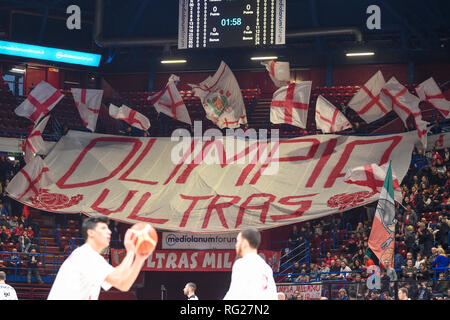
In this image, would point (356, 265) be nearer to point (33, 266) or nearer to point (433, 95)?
point (433, 95)

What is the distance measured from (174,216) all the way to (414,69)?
11751 mm

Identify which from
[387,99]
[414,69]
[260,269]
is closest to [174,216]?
[387,99]

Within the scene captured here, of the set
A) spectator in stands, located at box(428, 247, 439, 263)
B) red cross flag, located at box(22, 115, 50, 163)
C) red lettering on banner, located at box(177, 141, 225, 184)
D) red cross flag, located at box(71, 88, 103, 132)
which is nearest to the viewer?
spectator in stands, located at box(428, 247, 439, 263)

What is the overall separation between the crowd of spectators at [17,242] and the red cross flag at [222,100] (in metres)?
6.86

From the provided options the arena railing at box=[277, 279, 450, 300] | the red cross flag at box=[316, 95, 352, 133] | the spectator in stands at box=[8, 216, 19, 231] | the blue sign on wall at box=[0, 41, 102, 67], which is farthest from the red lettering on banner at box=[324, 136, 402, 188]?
the blue sign on wall at box=[0, 41, 102, 67]

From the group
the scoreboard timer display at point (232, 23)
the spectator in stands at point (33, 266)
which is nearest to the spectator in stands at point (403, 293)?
the scoreboard timer display at point (232, 23)

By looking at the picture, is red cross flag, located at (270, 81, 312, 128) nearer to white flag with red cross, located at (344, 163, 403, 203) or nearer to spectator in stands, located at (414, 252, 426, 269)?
white flag with red cross, located at (344, 163, 403, 203)

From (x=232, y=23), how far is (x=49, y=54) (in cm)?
966

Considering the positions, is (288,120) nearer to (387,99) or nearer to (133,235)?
(387,99)

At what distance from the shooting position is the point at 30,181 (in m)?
22.5

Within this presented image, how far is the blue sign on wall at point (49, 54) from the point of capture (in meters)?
27.3

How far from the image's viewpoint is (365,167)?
770 inches

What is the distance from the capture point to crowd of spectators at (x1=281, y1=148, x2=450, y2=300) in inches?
600

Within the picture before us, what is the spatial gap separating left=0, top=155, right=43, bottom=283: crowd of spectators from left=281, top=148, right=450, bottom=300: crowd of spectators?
7.58 metres
